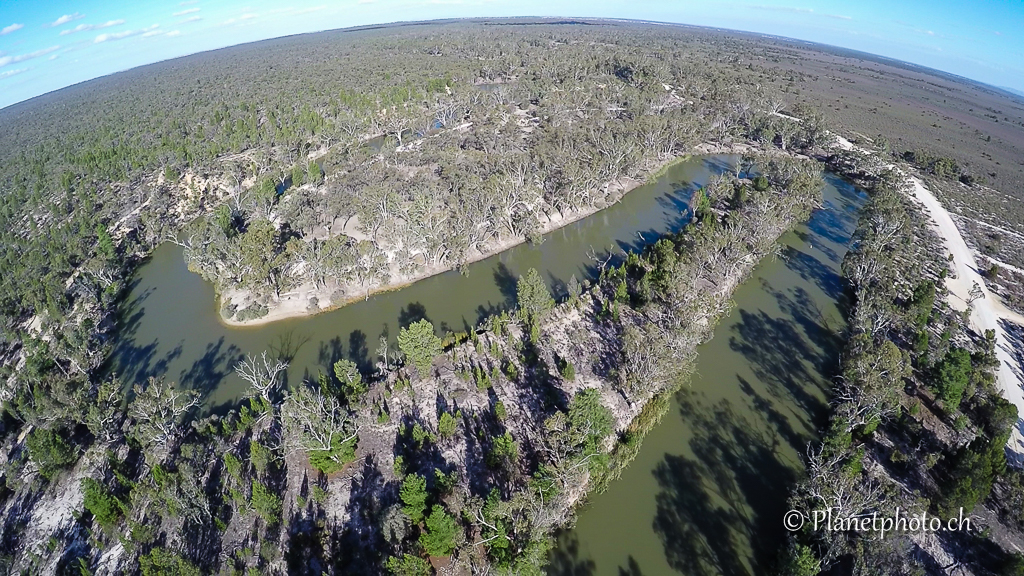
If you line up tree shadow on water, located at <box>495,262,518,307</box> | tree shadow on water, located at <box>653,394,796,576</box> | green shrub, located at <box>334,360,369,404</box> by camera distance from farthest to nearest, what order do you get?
1. tree shadow on water, located at <box>495,262,518,307</box>
2. green shrub, located at <box>334,360,369,404</box>
3. tree shadow on water, located at <box>653,394,796,576</box>

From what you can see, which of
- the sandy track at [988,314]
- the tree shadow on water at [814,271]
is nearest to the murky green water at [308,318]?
the tree shadow on water at [814,271]

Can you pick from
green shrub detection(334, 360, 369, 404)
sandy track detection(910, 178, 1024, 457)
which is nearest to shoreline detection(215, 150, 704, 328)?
green shrub detection(334, 360, 369, 404)

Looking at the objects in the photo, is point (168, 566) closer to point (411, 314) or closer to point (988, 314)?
point (411, 314)

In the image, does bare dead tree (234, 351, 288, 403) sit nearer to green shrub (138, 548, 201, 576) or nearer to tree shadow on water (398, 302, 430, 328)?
green shrub (138, 548, 201, 576)

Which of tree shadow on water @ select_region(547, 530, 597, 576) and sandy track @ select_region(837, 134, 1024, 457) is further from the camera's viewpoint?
sandy track @ select_region(837, 134, 1024, 457)

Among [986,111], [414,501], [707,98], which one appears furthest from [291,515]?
[986,111]

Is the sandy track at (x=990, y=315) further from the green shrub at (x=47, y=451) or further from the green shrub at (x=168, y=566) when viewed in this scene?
the green shrub at (x=47, y=451)

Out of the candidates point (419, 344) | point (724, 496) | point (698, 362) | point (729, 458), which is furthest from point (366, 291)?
point (724, 496)
